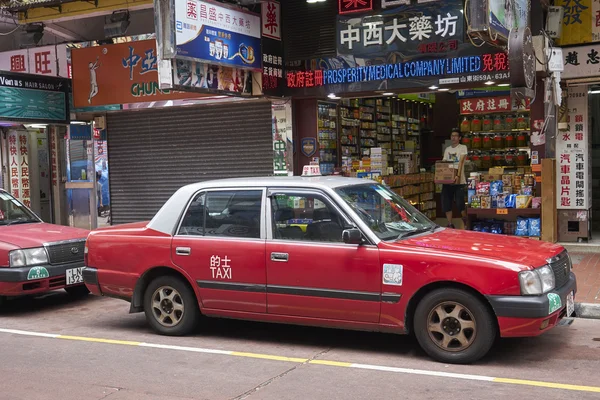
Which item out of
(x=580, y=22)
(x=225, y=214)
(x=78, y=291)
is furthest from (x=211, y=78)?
(x=580, y=22)

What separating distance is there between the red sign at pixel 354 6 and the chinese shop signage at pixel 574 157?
11.9 feet

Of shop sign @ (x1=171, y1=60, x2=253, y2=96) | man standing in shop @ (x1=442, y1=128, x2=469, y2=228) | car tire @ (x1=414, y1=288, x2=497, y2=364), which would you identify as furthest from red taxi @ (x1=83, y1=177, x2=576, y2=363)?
man standing in shop @ (x1=442, y1=128, x2=469, y2=228)

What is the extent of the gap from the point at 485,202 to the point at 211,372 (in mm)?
7337

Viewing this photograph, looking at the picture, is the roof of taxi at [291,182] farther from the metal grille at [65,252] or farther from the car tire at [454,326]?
the metal grille at [65,252]

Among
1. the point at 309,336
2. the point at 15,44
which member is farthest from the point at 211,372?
the point at 15,44

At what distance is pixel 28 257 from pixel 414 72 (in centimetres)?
675

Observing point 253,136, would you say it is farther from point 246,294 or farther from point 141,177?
point 246,294

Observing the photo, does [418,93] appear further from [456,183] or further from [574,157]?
[574,157]

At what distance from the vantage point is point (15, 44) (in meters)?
16.7

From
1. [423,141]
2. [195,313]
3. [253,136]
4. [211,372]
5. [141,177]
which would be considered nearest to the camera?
[211,372]

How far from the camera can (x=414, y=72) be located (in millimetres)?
11711

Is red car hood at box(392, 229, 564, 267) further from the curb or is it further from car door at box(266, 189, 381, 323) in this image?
the curb

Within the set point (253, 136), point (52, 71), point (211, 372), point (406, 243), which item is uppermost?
point (52, 71)

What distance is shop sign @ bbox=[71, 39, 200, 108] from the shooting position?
1416 centimetres
